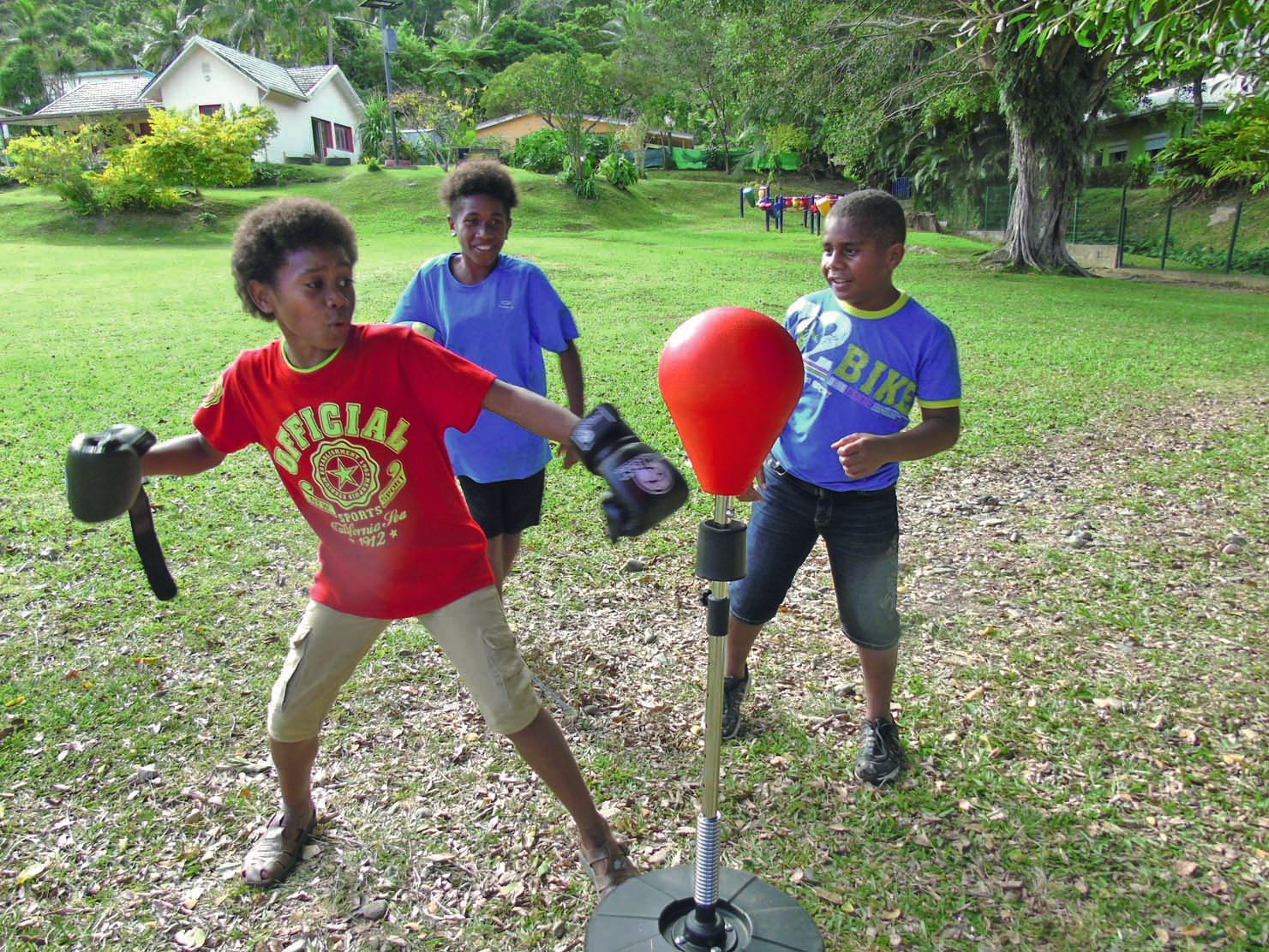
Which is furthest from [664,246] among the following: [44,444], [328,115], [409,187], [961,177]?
[328,115]

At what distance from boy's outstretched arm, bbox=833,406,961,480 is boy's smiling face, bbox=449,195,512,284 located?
145 centimetres

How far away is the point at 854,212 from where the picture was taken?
8.47 ft

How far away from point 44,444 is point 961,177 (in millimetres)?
31011

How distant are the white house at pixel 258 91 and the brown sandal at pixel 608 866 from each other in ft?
134

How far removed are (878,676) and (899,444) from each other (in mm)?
907

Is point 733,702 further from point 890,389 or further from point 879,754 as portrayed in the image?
point 890,389

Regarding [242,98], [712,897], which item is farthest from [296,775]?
[242,98]

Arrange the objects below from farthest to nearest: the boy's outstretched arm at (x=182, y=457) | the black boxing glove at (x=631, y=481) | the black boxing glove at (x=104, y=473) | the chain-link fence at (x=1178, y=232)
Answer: the chain-link fence at (x=1178, y=232)
the boy's outstretched arm at (x=182, y=457)
the black boxing glove at (x=104, y=473)
the black boxing glove at (x=631, y=481)

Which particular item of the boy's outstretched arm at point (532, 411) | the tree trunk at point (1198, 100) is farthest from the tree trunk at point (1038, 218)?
the boy's outstretched arm at point (532, 411)

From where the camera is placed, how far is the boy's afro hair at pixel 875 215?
2.58 meters

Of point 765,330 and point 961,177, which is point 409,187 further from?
point 765,330

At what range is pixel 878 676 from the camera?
2930 millimetres

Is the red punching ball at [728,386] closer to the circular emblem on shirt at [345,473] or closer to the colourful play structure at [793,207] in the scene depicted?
the circular emblem on shirt at [345,473]

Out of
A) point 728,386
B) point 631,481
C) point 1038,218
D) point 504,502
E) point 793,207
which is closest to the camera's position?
point 728,386
